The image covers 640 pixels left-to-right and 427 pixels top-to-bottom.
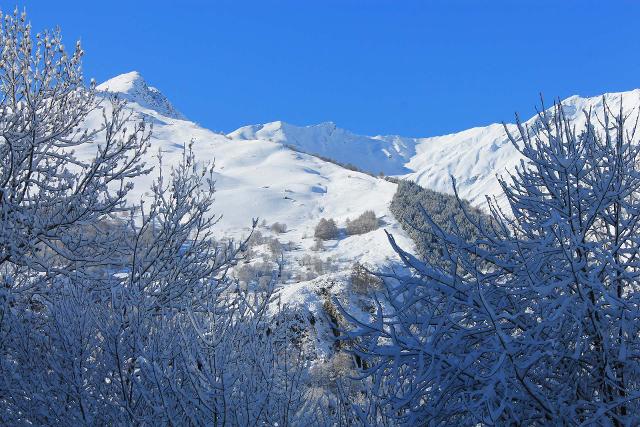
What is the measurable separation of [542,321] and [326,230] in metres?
103

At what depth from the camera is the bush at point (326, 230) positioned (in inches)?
4166

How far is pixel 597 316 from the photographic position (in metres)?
3.54

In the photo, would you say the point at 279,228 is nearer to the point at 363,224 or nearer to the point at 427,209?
the point at 363,224

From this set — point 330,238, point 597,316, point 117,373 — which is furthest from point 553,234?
point 330,238

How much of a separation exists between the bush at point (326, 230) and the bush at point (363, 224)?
10.1ft

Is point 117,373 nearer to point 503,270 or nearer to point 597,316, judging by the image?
point 503,270

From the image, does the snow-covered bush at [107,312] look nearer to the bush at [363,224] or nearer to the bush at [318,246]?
the bush at [318,246]

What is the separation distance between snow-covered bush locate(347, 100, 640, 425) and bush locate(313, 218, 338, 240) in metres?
101

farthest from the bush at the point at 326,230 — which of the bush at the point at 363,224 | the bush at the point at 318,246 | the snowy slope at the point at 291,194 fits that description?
the bush at the point at 318,246

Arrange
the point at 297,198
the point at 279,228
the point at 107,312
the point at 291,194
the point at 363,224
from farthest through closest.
→ the point at 291,194 → the point at 297,198 → the point at 279,228 → the point at 363,224 → the point at 107,312

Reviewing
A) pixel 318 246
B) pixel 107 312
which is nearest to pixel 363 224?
pixel 318 246

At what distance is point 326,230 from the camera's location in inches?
4195

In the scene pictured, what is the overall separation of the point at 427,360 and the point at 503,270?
3.15 feet

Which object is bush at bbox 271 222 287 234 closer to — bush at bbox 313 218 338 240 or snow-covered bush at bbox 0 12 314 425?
bush at bbox 313 218 338 240
